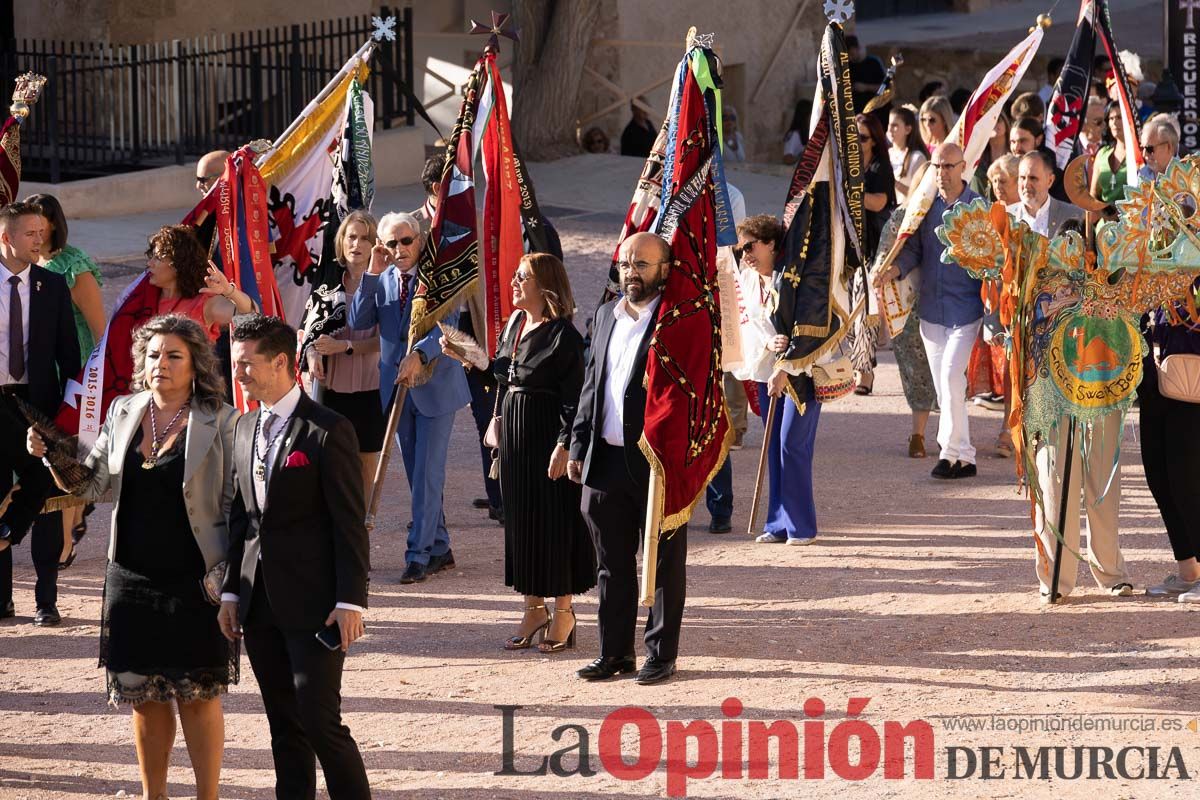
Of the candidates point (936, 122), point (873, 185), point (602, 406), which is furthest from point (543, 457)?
point (936, 122)

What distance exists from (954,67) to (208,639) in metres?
22.8

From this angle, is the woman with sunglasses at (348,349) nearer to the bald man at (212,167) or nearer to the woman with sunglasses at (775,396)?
the bald man at (212,167)

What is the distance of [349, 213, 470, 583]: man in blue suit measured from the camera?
29.1 ft

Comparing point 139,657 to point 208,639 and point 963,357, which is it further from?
point 963,357

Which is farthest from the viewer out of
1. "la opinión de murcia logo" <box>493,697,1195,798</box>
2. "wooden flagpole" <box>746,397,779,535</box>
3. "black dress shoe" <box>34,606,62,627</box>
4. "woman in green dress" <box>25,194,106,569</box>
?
"wooden flagpole" <box>746,397,779,535</box>

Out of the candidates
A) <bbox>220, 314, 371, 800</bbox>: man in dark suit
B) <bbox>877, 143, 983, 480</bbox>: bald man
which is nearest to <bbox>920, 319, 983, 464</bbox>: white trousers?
<bbox>877, 143, 983, 480</bbox>: bald man

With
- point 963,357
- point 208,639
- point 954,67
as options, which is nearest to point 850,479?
point 963,357

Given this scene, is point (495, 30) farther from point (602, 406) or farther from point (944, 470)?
point (944, 470)

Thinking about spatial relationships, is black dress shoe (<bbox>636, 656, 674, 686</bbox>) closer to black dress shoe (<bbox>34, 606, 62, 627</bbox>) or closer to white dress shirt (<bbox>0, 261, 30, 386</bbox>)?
black dress shoe (<bbox>34, 606, 62, 627</bbox>)

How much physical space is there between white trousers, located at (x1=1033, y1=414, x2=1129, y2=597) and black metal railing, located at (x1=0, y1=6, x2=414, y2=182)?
1115cm

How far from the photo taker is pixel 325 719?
18.1 ft

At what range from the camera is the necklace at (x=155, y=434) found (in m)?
5.78

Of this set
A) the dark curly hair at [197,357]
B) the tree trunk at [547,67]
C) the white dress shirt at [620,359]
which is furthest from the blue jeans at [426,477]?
the tree trunk at [547,67]

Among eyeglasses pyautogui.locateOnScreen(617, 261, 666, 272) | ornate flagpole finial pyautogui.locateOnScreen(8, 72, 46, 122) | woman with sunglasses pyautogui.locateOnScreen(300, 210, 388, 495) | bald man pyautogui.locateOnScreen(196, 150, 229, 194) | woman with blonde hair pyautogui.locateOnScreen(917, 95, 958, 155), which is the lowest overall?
woman with sunglasses pyautogui.locateOnScreen(300, 210, 388, 495)
